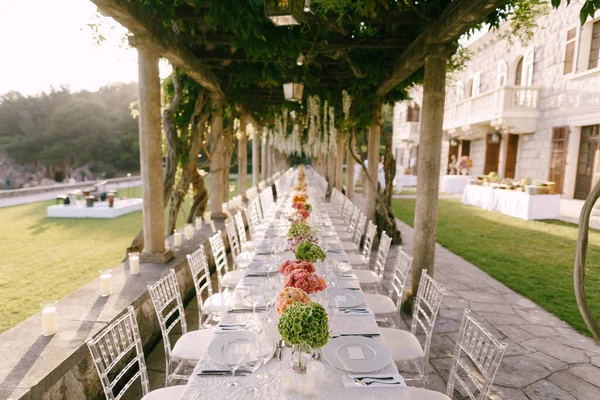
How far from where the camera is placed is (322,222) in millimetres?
5414

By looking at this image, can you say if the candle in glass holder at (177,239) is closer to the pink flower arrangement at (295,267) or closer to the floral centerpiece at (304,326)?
the pink flower arrangement at (295,267)

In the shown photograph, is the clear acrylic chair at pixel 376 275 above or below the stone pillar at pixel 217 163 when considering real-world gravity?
below

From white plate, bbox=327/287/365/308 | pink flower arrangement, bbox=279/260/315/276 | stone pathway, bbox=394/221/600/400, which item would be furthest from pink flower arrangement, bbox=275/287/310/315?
stone pathway, bbox=394/221/600/400

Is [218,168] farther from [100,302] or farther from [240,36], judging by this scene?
[100,302]

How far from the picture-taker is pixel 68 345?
214 centimetres

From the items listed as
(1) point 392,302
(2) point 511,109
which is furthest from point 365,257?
(2) point 511,109

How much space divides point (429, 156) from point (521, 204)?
751cm

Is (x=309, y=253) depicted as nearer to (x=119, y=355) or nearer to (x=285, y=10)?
(x=119, y=355)

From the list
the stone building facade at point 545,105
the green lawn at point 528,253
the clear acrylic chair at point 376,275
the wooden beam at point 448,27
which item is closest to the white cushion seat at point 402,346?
the clear acrylic chair at point 376,275

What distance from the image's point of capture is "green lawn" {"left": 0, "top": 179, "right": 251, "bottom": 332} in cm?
429

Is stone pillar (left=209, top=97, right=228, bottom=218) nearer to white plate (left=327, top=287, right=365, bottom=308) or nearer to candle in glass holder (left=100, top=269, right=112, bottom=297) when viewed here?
candle in glass holder (left=100, top=269, right=112, bottom=297)

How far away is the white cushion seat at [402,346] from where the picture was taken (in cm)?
236

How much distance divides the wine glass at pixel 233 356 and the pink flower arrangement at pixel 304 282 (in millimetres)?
421

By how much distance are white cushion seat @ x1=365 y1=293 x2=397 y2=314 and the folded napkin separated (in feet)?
4.44
